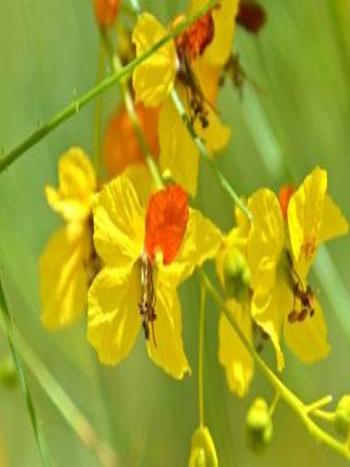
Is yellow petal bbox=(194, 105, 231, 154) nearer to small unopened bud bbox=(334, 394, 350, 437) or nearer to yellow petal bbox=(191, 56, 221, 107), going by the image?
yellow petal bbox=(191, 56, 221, 107)

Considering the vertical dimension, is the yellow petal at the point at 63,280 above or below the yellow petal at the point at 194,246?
above

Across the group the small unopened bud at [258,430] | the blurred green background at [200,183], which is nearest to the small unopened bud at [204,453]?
the small unopened bud at [258,430]

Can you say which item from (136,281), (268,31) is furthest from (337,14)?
(136,281)

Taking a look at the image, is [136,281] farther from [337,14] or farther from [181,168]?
[337,14]

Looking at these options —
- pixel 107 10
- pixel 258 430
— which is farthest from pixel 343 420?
pixel 107 10

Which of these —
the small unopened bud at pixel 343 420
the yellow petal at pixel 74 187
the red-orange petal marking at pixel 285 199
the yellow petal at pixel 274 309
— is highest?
the yellow petal at pixel 74 187

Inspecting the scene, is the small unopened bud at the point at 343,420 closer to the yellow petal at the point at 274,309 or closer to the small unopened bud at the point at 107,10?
the yellow petal at the point at 274,309

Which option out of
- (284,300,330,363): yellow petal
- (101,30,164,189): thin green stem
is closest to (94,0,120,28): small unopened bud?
(101,30,164,189): thin green stem
